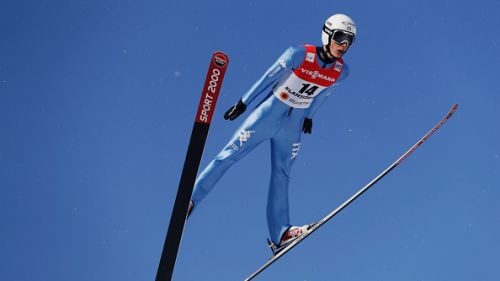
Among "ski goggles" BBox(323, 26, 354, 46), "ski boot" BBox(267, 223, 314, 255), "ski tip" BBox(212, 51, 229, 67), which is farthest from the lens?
"ski boot" BBox(267, 223, 314, 255)

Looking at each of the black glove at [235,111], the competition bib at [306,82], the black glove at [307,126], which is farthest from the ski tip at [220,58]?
the black glove at [307,126]

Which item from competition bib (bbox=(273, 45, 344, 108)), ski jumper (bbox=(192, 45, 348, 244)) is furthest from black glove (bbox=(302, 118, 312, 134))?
competition bib (bbox=(273, 45, 344, 108))

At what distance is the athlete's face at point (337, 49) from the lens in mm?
3467

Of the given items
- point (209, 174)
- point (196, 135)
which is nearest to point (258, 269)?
point (209, 174)

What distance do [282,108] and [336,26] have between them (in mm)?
476

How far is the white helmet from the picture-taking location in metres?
3.45

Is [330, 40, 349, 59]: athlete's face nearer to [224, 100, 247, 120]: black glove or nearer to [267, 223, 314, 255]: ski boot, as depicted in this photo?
[224, 100, 247, 120]: black glove

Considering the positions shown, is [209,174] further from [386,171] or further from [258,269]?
[386,171]

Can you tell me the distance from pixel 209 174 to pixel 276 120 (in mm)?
424

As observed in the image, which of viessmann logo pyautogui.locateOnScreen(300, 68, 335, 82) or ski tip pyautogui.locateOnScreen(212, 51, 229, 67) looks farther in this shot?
viessmann logo pyautogui.locateOnScreen(300, 68, 335, 82)

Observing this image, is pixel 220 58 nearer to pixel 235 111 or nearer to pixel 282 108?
pixel 235 111

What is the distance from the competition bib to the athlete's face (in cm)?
9

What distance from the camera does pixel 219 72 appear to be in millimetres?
3268

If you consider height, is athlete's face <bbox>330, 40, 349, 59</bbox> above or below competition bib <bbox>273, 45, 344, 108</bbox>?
above
